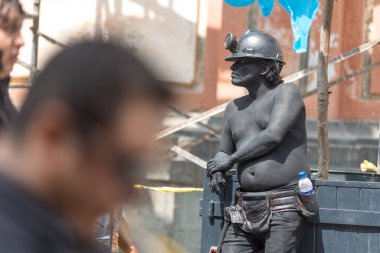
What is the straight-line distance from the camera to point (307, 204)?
523 cm

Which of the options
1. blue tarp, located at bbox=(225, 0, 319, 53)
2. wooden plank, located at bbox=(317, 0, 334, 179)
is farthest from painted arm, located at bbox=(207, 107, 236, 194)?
blue tarp, located at bbox=(225, 0, 319, 53)

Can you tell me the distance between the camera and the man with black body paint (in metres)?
5.18

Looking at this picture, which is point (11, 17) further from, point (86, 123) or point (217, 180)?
point (217, 180)

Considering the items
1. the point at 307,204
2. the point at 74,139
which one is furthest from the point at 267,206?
the point at 74,139

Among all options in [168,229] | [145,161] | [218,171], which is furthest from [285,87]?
[168,229]

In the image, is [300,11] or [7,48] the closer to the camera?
[7,48]

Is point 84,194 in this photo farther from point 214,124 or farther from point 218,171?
point 214,124

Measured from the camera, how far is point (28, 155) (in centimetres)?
150

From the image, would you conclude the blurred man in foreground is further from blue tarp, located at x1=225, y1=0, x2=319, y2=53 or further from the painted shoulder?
blue tarp, located at x1=225, y1=0, x2=319, y2=53

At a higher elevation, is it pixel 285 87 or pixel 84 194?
pixel 285 87

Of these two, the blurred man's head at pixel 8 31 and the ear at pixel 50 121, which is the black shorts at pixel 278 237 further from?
the ear at pixel 50 121

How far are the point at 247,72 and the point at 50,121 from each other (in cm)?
392

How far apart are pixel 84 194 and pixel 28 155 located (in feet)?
0.37

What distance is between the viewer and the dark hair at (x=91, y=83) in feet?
4.87
